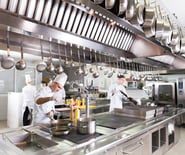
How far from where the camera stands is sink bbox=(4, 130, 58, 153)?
5.19 ft

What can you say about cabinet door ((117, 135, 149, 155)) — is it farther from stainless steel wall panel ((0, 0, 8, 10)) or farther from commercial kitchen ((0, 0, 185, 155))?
stainless steel wall panel ((0, 0, 8, 10))

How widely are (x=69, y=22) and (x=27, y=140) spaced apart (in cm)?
125

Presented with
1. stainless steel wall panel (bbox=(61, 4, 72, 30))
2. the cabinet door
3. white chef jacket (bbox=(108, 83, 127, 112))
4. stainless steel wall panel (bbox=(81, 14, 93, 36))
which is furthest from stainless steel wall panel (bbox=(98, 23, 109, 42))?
white chef jacket (bbox=(108, 83, 127, 112))

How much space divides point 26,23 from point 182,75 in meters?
5.24

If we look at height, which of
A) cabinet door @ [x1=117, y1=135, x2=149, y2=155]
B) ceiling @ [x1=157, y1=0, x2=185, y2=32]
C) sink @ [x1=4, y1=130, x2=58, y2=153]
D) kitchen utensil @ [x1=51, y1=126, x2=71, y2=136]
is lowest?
cabinet door @ [x1=117, y1=135, x2=149, y2=155]

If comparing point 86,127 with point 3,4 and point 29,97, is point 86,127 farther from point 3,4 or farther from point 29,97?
point 29,97

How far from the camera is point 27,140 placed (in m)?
1.77

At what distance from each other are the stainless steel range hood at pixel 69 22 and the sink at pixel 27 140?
37.5 inches

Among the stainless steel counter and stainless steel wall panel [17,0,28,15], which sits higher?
stainless steel wall panel [17,0,28,15]

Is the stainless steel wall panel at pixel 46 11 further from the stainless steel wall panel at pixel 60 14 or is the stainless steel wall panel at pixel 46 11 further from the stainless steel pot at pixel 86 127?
the stainless steel pot at pixel 86 127

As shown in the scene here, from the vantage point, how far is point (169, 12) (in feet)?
8.60

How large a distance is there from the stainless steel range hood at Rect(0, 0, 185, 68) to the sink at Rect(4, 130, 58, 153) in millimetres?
Answer: 952

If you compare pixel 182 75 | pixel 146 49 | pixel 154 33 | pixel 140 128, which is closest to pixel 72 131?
pixel 140 128

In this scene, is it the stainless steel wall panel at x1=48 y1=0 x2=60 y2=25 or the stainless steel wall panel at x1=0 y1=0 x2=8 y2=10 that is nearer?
the stainless steel wall panel at x1=0 y1=0 x2=8 y2=10
